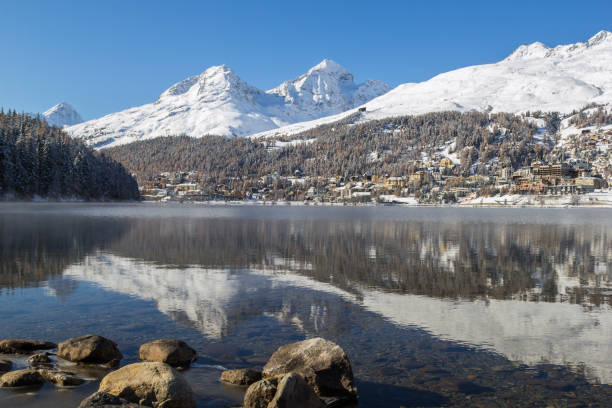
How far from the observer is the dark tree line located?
420 feet

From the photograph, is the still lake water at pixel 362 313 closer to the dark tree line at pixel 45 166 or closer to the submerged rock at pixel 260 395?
the submerged rock at pixel 260 395

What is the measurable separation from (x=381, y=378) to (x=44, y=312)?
11.4 m

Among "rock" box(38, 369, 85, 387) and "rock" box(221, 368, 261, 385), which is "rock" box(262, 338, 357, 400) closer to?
"rock" box(221, 368, 261, 385)

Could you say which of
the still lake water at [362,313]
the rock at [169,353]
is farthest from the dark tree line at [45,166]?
the rock at [169,353]

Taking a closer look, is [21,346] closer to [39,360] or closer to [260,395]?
[39,360]

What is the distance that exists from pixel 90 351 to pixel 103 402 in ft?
11.6

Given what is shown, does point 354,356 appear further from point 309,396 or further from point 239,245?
point 239,245

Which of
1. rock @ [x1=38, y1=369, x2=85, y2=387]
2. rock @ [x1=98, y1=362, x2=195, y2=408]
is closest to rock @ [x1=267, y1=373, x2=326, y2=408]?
rock @ [x1=98, y1=362, x2=195, y2=408]

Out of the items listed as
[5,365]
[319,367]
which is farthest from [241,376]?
[5,365]

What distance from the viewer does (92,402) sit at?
715 cm

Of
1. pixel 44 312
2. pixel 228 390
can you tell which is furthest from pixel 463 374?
pixel 44 312

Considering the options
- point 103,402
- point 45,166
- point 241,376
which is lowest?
point 241,376

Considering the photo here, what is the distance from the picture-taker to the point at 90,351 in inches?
407

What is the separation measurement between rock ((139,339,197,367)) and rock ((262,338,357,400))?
1997 mm
